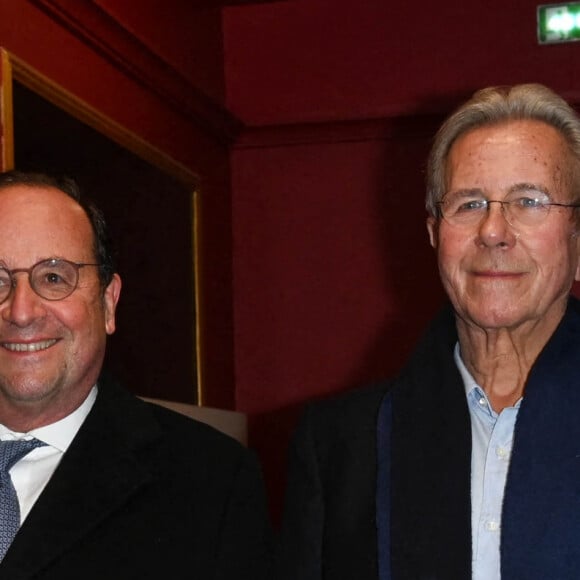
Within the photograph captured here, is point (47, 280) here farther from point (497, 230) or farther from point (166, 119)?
point (166, 119)

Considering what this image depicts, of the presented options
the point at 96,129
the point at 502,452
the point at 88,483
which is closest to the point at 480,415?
the point at 502,452

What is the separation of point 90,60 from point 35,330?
7.12 feet

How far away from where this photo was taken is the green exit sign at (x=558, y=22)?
549 cm

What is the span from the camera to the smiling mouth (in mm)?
2375

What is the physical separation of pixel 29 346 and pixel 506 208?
0.90 m

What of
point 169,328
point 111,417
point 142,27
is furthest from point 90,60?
point 111,417

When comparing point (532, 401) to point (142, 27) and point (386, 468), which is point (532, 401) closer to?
point (386, 468)

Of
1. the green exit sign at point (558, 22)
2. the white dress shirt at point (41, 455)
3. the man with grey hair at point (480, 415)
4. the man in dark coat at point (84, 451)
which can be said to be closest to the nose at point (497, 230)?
the man with grey hair at point (480, 415)

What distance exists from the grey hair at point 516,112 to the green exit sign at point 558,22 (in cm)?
334

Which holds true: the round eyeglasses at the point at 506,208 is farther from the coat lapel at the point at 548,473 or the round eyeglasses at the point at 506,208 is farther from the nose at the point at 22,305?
the nose at the point at 22,305

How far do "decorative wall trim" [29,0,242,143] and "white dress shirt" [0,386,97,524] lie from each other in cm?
188

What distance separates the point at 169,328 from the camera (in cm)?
500

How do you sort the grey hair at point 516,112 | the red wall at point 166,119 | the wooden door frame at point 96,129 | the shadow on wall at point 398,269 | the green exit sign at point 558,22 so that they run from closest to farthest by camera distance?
the grey hair at point 516,112
the wooden door frame at point 96,129
the red wall at point 166,119
the green exit sign at point 558,22
the shadow on wall at point 398,269

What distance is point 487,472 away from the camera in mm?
2186
